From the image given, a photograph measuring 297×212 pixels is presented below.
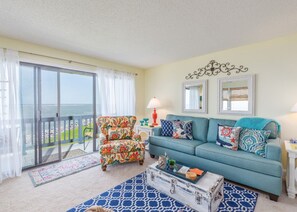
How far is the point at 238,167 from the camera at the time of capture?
2143mm

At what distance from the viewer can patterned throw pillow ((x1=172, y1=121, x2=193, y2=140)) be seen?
3.05 metres

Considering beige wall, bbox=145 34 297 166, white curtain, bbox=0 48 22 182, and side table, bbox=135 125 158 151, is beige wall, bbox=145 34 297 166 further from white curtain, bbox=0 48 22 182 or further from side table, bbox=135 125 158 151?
white curtain, bbox=0 48 22 182

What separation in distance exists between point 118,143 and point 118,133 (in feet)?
1.22

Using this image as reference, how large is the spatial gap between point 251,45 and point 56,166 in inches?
168

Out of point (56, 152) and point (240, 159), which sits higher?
point (240, 159)

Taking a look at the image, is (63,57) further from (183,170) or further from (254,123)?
(254,123)

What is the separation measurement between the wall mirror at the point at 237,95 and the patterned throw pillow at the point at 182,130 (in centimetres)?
73

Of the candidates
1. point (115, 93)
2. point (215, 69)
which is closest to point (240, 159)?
point (215, 69)

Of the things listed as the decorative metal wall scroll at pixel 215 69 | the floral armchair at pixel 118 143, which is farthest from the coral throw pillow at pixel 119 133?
the decorative metal wall scroll at pixel 215 69

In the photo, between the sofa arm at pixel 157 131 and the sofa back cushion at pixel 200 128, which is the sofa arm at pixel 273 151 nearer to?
the sofa back cushion at pixel 200 128

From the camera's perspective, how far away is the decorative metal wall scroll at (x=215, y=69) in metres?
2.93

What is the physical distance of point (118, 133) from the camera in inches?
124

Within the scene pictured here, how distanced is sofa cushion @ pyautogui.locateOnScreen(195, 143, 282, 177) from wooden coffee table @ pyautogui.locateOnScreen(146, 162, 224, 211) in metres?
0.48

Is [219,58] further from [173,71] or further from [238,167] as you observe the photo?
[238,167]
